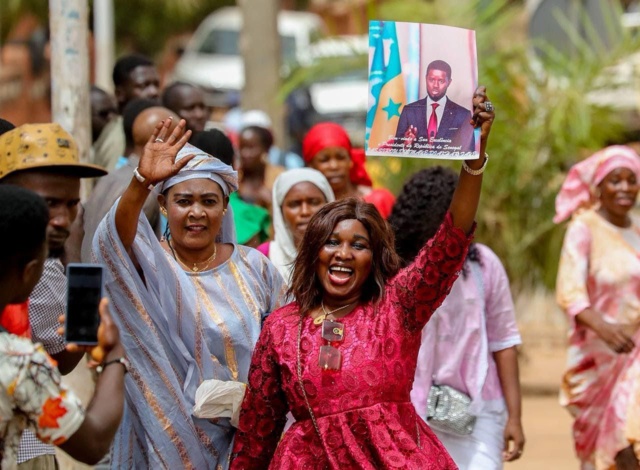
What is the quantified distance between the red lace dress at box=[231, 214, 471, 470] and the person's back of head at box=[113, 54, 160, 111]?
14.2ft

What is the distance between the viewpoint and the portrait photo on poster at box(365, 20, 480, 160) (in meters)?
4.93

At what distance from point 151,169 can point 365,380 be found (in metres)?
1.06

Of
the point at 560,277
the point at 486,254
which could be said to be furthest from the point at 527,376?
the point at 486,254

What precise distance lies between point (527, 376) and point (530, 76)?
3506mm

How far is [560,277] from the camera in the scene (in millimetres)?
8094

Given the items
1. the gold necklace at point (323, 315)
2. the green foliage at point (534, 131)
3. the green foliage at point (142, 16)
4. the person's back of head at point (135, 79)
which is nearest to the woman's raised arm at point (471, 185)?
the gold necklace at point (323, 315)

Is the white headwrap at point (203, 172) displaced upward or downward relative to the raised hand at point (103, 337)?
upward

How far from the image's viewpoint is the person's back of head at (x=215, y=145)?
6.53 m

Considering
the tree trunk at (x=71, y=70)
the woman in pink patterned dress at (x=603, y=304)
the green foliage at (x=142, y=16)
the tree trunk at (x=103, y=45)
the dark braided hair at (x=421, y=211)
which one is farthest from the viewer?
the green foliage at (x=142, y=16)

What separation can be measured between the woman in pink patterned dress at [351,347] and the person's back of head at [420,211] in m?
1.37

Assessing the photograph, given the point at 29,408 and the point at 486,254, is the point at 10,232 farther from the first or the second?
the point at 486,254

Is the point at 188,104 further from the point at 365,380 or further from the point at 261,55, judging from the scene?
the point at 261,55

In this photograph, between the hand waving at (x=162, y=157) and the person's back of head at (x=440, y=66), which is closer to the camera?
the hand waving at (x=162, y=157)

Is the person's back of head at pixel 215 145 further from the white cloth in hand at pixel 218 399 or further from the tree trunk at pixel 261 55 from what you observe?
the tree trunk at pixel 261 55
